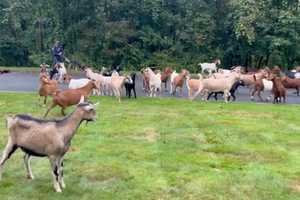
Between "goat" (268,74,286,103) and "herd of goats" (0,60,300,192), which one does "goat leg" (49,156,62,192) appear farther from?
"goat" (268,74,286,103)

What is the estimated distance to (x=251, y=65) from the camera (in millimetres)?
38969

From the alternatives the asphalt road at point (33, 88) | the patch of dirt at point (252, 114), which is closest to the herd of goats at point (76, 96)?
the asphalt road at point (33, 88)

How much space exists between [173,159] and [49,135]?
9.54ft

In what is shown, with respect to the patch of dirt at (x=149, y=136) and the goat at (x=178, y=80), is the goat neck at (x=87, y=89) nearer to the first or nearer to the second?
the patch of dirt at (x=149, y=136)

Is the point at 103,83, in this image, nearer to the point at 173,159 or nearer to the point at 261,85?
the point at 261,85

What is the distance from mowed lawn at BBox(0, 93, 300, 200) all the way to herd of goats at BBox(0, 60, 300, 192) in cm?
57

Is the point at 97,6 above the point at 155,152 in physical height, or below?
above

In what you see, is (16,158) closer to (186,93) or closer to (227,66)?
(186,93)

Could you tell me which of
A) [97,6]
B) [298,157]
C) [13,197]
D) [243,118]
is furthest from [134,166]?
[97,6]

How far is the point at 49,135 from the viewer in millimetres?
8258

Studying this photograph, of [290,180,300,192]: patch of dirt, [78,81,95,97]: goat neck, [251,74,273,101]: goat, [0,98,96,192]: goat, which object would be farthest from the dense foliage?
[0,98,96,192]: goat

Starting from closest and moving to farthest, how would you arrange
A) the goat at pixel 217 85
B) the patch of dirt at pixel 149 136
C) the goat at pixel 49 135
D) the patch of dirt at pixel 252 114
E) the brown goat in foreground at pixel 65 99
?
the goat at pixel 49 135 < the patch of dirt at pixel 149 136 < the brown goat in foreground at pixel 65 99 < the patch of dirt at pixel 252 114 < the goat at pixel 217 85

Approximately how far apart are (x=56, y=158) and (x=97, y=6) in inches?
1113

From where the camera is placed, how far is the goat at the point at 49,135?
823 centimetres
